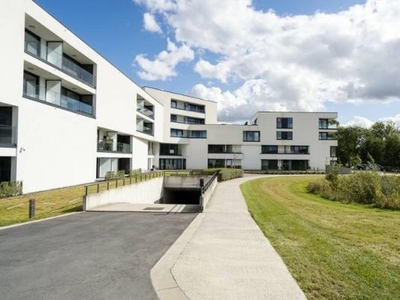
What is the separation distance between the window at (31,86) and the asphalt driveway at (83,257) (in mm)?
11582

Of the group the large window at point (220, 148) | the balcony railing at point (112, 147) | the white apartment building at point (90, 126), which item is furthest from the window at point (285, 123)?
the balcony railing at point (112, 147)

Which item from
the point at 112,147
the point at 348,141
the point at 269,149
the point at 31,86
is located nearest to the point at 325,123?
the point at 269,149

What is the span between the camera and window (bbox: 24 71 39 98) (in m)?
19.9

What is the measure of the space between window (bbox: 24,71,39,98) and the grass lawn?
16531mm

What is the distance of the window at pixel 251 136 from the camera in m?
58.7

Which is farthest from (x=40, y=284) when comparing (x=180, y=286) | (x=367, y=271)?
(x=367, y=271)

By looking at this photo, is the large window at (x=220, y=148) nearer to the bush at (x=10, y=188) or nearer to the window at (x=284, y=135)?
the window at (x=284, y=135)

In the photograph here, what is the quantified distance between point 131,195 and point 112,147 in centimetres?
1236

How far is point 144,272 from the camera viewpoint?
611 cm

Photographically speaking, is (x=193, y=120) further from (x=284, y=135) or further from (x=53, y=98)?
(x=53, y=98)

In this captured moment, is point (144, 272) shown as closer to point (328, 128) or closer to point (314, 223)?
point (314, 223)

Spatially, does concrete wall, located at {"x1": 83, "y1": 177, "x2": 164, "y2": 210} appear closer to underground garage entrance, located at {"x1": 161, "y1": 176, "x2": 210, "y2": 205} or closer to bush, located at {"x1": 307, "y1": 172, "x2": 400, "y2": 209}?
underground garage entrance, located at {"x1": 161, "y1": 176, "x2": 210, "y2": 205}

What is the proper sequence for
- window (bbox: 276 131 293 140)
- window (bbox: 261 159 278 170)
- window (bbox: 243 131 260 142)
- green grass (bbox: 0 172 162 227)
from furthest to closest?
window (bbox: 243 131 260 142)
window (bbox: 276 131 293 140)
window (bbox: 261 159 278 170)
green grass (bbox: 0 172 162 227)

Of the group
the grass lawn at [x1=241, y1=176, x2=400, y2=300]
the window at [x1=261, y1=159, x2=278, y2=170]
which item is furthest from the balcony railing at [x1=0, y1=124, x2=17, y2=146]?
the window at [x1=261, y1=159, x2=278, y2=170]
